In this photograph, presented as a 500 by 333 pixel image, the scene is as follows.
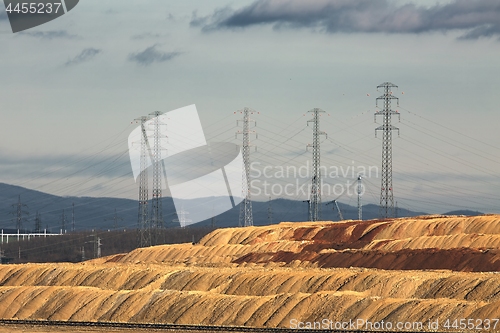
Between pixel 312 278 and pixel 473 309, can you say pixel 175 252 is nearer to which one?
pixel 312 278

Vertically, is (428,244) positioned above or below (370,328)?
above

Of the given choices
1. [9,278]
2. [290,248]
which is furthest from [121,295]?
[290,248]

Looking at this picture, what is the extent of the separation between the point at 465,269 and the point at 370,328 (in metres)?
23.1

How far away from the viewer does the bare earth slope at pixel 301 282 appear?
165 feet

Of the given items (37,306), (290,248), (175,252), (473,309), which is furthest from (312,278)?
(175,252)

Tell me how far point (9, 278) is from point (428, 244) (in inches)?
1669

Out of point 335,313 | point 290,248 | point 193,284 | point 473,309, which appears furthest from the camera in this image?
point 290,248

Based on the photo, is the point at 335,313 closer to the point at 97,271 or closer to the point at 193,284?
the point at 193,284

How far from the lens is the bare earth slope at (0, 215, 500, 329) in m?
50.3

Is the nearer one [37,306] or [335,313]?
[335,313]

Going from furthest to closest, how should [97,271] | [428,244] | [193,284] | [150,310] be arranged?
1. [428,244]
2. [97,271]
3. [193,284]
4. [150,310]

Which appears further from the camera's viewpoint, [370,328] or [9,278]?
[9,278]

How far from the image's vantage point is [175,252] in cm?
10188

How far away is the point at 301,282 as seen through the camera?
60438 mm
